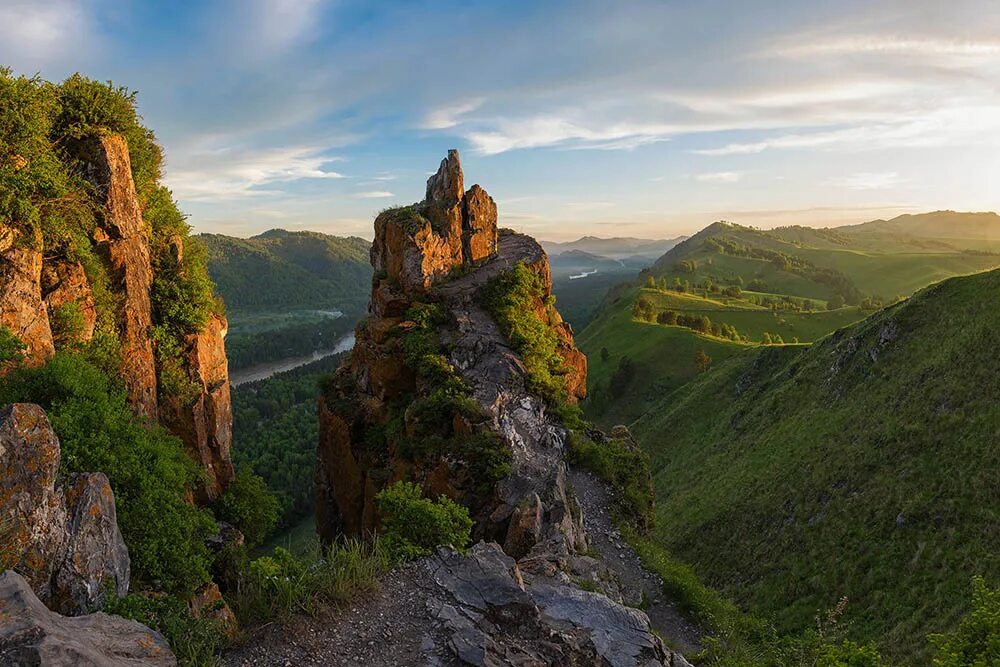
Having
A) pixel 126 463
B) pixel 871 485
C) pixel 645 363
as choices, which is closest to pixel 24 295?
pixel 126 463

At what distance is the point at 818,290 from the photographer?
186 metres

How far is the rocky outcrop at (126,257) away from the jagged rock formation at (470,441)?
10.7 m

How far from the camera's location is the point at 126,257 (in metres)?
18.8

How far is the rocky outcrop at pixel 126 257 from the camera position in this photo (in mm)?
18188

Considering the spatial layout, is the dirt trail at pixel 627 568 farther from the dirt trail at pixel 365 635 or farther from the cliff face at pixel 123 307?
the cliff face at pixel 123 307

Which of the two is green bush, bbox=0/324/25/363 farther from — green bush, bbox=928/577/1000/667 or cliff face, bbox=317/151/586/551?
green bush, bbox=928/577/1000/667

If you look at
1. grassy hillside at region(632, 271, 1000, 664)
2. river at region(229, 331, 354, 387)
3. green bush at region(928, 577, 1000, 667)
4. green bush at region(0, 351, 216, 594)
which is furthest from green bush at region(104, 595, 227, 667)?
river at region(229, 331, 354, 387)

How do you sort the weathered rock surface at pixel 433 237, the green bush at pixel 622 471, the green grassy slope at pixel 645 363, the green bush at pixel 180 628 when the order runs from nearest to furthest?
A: 1. the green bush at pixel 180 628
2. the green bush at pixel 622 471
3. the weathered rock surface at pixel 433 237
4. the green grassy slope at pixel 645 363

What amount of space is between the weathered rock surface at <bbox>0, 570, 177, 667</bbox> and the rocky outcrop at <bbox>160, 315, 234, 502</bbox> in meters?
11.4

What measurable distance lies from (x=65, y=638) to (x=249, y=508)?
14.7 meters

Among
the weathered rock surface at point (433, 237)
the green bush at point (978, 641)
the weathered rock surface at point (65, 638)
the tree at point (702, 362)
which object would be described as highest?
the weathered rock surface at point (433, 237)

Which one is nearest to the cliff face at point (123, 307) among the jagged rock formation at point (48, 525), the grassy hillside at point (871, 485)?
the jagged rock formation at point (48, 525)

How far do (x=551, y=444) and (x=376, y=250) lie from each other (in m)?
18.7

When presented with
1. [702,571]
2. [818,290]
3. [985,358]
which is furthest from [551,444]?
[818,290]
